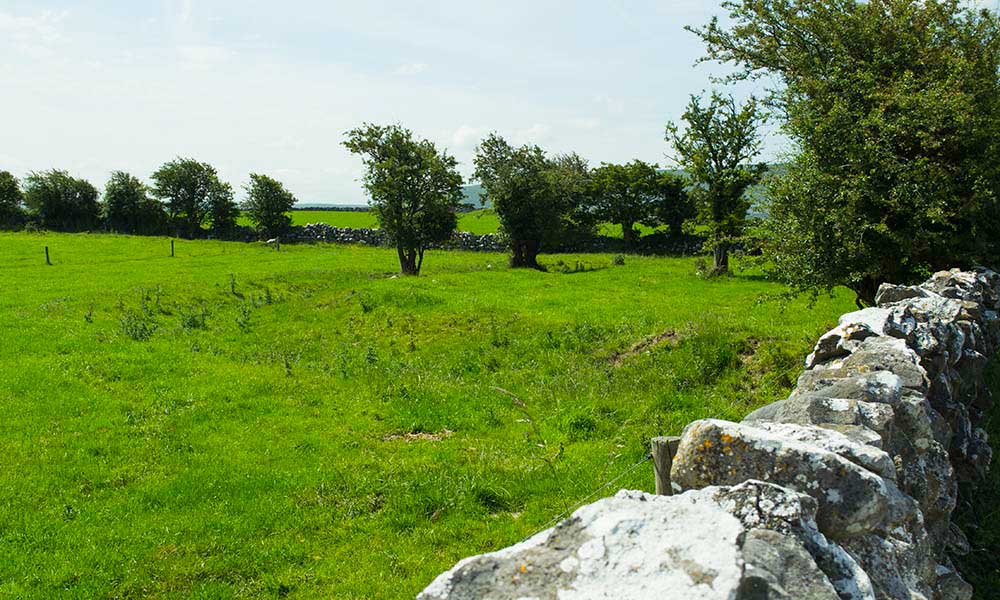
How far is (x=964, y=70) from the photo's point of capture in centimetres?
1274

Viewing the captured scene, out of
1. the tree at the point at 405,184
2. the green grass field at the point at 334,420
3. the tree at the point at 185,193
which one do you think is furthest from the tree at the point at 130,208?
the green grass field at the point at 334,420

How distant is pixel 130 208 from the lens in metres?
86.2

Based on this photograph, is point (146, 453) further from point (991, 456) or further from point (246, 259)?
point (246, 259)

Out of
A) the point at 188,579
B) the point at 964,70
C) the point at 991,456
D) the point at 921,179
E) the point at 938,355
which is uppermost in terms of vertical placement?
the point at 964,70

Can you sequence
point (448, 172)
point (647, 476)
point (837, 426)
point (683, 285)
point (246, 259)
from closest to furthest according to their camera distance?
1. point (837, 426)
2. point (647, 476)
3. point (683, 285)
4. point (448, 172)
5. point (246, 259)

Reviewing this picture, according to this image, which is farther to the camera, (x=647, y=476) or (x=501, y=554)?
(x=647, y=476)

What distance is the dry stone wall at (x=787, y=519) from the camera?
8.38 ft

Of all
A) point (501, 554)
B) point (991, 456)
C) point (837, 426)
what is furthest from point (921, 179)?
point (501, 554)

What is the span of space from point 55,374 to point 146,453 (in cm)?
644

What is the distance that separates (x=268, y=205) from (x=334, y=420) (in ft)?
232

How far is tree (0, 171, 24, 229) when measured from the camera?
82.4 metres

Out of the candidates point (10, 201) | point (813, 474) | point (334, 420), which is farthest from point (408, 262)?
point (10, 201)

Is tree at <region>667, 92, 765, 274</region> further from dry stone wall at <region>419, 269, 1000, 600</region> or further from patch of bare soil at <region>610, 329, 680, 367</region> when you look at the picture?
dry stone wall at <region>419, 269, 1000, 600</region>

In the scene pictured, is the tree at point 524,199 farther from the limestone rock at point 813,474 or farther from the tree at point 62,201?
the tree at point 62,201
